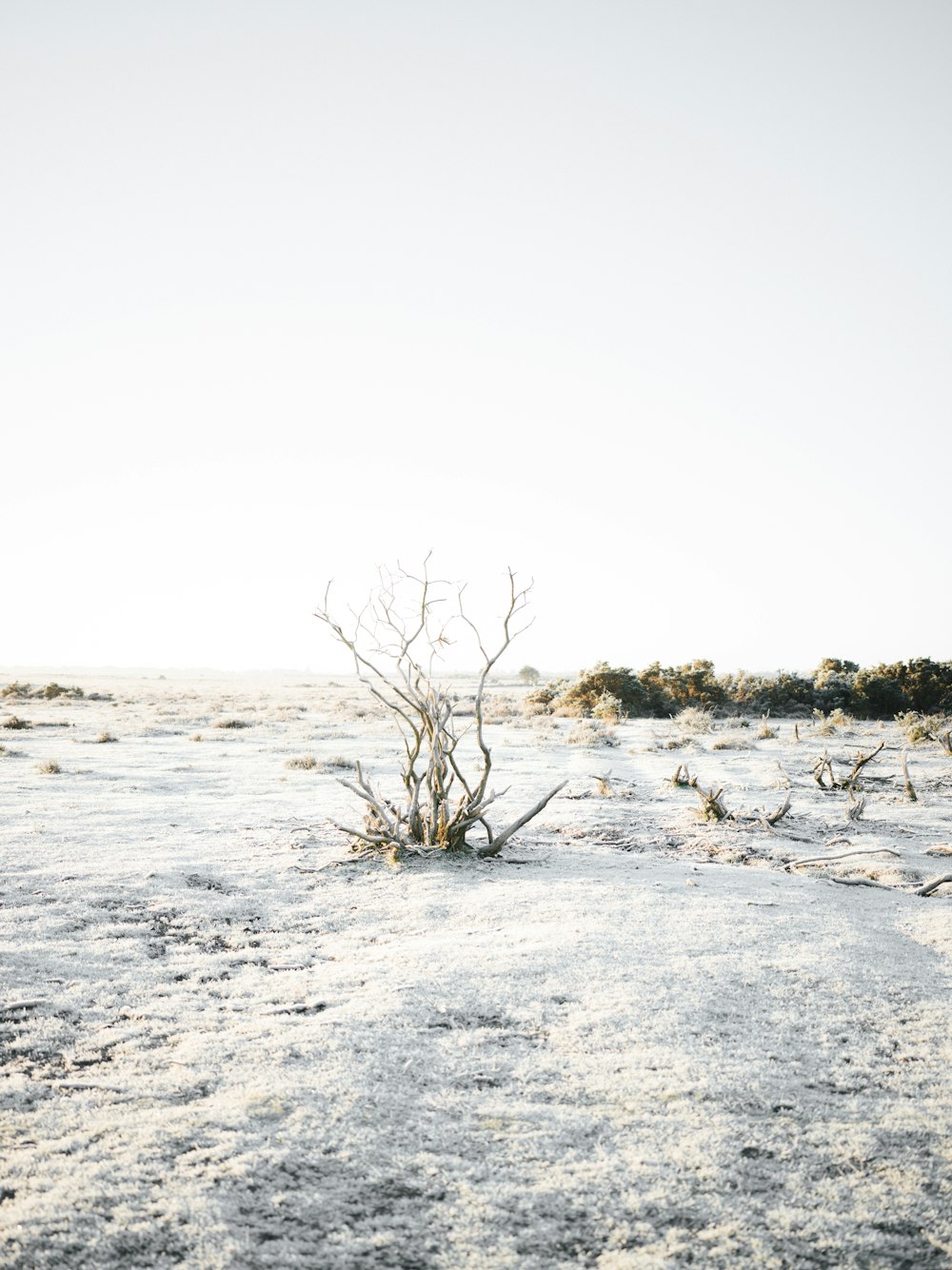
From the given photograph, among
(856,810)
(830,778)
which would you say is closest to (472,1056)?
(856,810)

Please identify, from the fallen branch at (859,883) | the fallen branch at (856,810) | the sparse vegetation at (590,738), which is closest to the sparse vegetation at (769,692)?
the sparse vegetation at (590,738)

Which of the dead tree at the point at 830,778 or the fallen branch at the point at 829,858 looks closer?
the fallen branch at the point at 829,858

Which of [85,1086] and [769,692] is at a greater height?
[769,692]

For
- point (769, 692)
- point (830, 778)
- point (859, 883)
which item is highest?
point (769, 692)

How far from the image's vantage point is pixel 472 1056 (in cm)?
305

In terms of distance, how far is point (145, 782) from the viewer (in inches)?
400

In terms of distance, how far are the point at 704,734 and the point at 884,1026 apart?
13434 mm

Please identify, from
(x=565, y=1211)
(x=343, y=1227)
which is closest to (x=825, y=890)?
(x=565, y=1211)

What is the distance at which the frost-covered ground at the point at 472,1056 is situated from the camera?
210 centimetres

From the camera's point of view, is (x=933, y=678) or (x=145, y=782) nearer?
(x=145, y=782)

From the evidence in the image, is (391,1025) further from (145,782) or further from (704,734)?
(704,734)

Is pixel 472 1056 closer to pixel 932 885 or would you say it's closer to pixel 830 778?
pixel 932 885

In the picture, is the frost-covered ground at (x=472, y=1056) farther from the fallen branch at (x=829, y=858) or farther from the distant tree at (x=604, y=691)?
the distant tree at (x=604, y=691)

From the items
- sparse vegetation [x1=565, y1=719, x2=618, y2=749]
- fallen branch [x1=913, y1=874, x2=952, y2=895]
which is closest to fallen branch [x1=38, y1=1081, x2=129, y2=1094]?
fallen branch [x1=913, y1=874, x2=952, y2=895]
